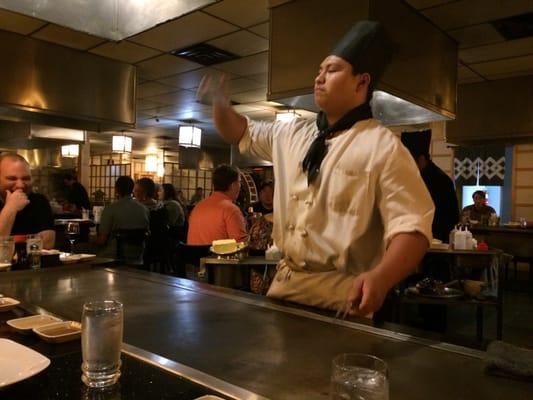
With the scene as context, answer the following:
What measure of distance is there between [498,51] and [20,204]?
4.05 metres

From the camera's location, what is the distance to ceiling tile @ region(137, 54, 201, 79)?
464 cm

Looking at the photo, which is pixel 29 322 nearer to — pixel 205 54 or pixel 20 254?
pixel 20 254

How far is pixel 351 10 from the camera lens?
2895mm

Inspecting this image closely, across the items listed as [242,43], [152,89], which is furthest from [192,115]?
[242,43]

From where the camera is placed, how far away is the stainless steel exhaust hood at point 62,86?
3.92m

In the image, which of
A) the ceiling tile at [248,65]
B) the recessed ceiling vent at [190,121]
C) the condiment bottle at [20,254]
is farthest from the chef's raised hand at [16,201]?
the recessed ceiling vent at [190,121]

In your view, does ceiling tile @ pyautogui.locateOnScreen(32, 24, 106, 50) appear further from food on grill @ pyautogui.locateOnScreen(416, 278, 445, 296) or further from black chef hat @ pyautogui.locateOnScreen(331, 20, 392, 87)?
food on grill @ pyautogui.locateOnScreen(416, 278, 445, 296)

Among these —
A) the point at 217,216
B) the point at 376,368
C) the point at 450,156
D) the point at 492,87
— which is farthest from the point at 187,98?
the point at 376,368

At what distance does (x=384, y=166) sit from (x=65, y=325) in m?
0.92

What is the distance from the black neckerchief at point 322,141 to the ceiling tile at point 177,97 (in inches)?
188

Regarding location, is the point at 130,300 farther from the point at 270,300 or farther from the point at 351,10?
the point at 351,10

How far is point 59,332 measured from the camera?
3.32ft

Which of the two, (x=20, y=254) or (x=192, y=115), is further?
(x=192, y=115)

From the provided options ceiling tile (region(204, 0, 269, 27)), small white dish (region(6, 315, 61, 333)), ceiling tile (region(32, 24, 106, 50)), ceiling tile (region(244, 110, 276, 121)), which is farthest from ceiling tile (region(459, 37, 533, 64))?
small white dish (region(6, 315, 61, 333))
